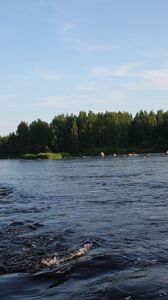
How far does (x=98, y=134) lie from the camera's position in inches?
6880

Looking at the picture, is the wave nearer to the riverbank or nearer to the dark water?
the dark water

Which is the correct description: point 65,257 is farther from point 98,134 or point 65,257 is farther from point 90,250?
point 98,134

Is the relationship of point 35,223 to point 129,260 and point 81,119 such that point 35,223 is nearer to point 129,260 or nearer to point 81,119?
point 129,260

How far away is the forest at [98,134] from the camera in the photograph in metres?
163

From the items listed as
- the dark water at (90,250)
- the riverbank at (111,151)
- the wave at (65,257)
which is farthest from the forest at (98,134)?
the wave at (65,257)

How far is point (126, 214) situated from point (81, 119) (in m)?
166

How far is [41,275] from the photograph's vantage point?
10.8 metres

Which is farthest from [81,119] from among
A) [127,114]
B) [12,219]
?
[12,219]

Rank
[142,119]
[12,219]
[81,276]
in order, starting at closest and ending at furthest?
1. [81,276]
2. [12,219]
3. [142,119]

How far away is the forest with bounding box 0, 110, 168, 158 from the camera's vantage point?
163125 millimetres

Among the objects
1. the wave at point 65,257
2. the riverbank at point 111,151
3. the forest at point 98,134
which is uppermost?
the forest at point 98,134

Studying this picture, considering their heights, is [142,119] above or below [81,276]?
above

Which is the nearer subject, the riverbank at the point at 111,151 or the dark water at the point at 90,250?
the dark water at the point at 90,250

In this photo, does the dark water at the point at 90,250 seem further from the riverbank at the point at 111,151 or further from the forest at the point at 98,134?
the forest at the point at 98,134
